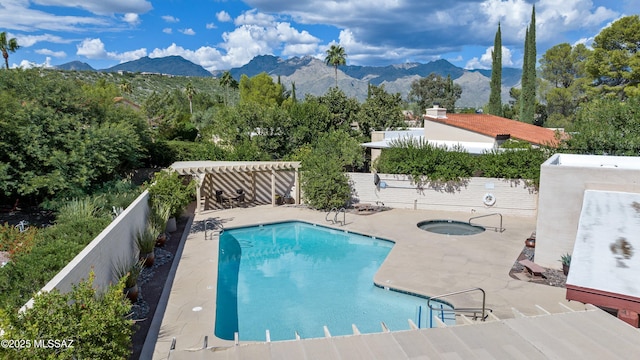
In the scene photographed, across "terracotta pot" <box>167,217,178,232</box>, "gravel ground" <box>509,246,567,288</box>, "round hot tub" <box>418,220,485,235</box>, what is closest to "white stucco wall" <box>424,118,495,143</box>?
"round hot tub" <box>418,220,485,235</box>

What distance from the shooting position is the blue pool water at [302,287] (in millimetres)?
11029

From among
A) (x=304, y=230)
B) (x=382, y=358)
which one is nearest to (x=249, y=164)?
(x=304, y=230)

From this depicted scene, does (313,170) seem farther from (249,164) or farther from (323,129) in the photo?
(323,129)

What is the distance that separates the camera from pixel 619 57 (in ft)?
116

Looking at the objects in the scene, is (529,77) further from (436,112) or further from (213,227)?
(213,227)

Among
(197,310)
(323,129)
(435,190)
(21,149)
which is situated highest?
(323,129)

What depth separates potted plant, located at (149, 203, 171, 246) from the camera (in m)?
16.2

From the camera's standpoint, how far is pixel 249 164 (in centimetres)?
2352

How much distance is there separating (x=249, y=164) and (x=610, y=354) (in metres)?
19.6

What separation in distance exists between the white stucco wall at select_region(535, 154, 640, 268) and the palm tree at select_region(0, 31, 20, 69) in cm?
6595

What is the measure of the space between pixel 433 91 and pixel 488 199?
65655 mm

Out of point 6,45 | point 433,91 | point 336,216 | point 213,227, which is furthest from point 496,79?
point 6,45

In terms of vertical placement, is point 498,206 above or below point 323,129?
below

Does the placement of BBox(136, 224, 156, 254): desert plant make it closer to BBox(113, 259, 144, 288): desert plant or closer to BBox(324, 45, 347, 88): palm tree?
BBox(113, 259, 144, 288): desert plant
